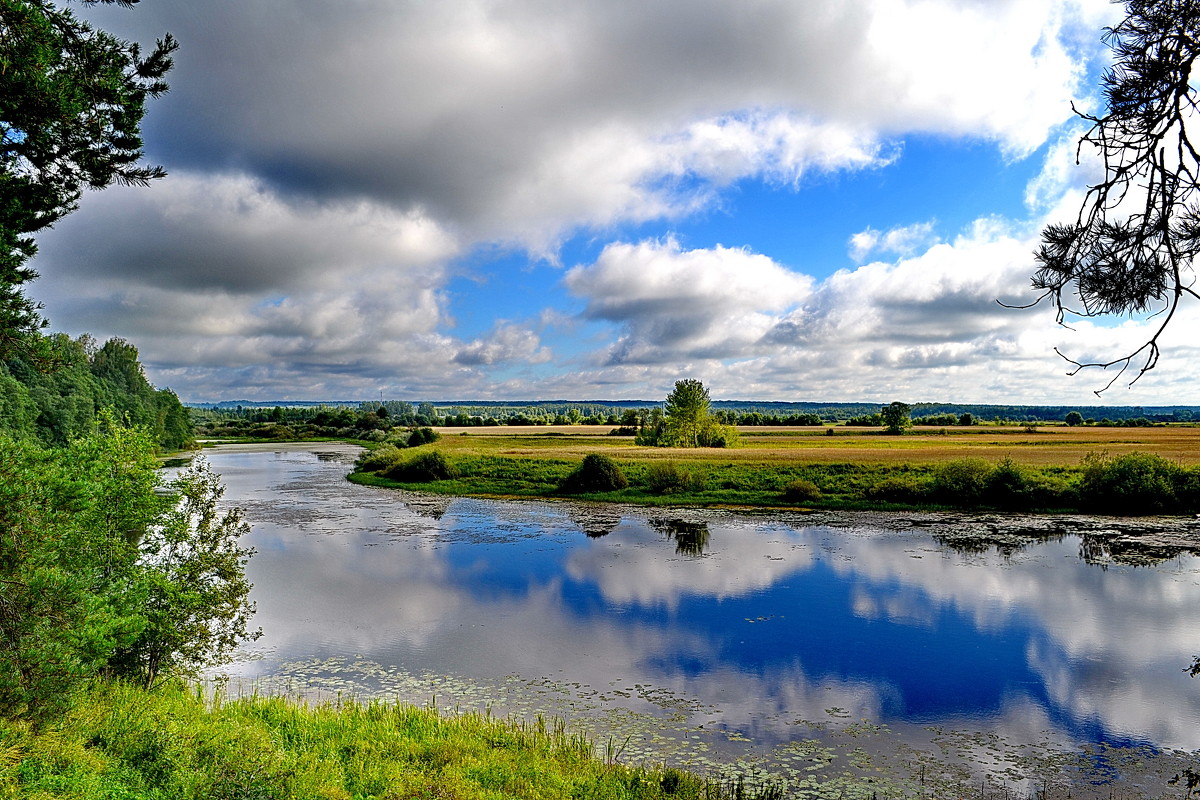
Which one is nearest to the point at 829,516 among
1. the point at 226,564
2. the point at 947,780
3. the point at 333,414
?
the point at 947,780

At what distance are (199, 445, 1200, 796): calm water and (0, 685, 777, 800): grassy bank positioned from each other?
1.37m

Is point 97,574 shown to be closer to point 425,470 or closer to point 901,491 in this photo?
point 901,491

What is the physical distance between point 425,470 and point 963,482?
107 feet

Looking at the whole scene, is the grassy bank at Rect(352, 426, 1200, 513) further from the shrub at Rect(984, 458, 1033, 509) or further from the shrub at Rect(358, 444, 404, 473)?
the shrub at Rect(358, 444, 404, 473)

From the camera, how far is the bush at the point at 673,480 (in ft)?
123

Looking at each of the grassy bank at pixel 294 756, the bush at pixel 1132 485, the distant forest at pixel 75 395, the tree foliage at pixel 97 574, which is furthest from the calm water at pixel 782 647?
the bush at pixel 1132 485

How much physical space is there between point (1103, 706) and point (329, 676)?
506 inches

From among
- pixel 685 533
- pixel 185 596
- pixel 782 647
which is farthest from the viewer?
pixel 685 533

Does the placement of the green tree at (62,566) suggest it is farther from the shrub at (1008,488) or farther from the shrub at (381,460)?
the shrub at (381,460)

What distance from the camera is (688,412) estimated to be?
63.8 metres

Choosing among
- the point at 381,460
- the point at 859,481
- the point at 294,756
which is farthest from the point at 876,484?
the point at 381,460

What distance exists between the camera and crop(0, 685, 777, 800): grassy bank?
19.9 feet

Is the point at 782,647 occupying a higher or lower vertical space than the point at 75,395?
lower

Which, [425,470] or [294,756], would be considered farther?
[425,470]
